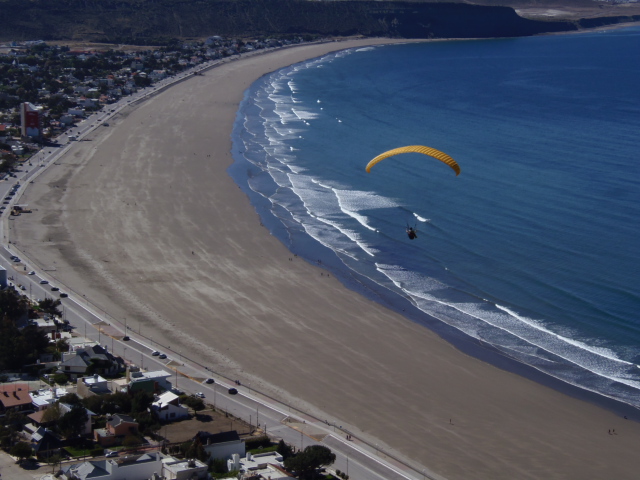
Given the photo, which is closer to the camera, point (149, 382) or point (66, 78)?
point (149, 382)

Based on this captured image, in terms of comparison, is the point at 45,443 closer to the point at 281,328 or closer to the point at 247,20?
the point at 281,328

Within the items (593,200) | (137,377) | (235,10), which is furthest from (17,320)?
(235,10)

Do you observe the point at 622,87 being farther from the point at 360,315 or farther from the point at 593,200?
the point at 360,315

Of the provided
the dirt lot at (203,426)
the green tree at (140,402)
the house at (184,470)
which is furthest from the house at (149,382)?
the house at (184,470)

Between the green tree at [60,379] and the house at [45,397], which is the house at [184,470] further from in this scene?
the green tree at [60,379]

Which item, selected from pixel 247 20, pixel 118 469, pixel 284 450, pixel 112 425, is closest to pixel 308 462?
pixel 284 450

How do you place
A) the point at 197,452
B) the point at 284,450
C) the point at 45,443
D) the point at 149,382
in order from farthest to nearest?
the point at 149,382, the point at 284,450, the point at 45,443, the point at 197,452

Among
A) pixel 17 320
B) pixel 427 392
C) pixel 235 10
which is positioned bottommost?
pixel 427 392
